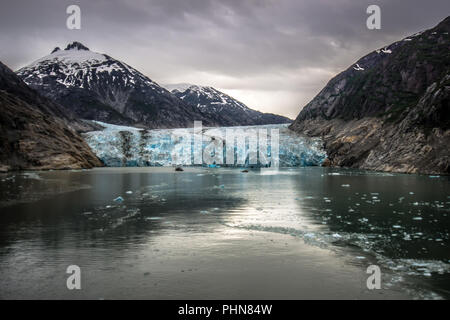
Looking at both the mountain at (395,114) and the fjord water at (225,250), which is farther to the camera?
the mountain at (395,114)

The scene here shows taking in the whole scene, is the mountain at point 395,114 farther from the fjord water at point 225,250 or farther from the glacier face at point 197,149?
the fjord water at point 225,250

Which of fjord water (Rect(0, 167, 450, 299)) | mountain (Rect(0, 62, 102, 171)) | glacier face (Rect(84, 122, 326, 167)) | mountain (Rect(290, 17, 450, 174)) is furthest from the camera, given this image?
glacier face (Rect(84, 122, 326, 167))

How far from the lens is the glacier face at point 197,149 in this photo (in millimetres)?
68688

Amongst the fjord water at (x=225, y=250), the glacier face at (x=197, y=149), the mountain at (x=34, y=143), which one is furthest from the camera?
the glacier face at (x=197, y=149)

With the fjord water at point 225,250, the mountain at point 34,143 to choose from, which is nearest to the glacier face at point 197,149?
the mountain at point 34,143

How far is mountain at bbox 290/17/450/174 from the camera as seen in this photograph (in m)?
43.9

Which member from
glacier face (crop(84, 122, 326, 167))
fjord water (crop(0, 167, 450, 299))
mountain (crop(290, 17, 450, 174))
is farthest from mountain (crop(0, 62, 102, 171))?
mountain (crop(290, 17, 450, 174))

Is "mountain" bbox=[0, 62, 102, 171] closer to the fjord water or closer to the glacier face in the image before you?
the glacier face

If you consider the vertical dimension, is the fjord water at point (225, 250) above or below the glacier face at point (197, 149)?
below

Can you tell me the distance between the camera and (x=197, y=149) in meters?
Result: 71.5

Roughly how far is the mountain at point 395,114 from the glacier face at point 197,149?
595 centimetres

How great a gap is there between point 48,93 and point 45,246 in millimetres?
194548

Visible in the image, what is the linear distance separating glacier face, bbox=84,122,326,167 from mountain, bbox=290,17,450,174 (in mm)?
5947

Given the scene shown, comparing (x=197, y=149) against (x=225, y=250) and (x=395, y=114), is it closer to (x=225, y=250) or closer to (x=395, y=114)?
(x=395, y=114)
